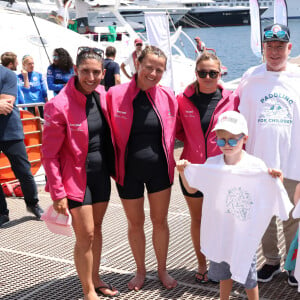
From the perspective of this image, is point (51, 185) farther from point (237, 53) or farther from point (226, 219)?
point (237, 53)

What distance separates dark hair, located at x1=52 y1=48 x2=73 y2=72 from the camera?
844cm

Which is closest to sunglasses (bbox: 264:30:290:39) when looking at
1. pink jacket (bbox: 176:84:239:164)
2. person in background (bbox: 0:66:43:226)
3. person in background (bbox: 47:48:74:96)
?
pink jacket (bbox: 176:84:239:164)

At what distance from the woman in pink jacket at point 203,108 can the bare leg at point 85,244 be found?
2.68ft

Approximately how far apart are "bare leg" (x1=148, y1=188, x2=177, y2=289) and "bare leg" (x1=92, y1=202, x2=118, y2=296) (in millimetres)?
391

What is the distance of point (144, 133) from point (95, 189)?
546 millimetres

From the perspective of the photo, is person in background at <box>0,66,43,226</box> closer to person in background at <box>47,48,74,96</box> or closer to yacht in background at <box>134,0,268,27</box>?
person in background at <box>47,48,74,96</box>

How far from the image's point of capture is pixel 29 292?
13.4ft

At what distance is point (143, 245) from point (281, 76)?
1672 mm

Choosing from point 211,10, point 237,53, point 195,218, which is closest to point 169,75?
point 195,218

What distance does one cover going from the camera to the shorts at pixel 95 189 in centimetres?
361

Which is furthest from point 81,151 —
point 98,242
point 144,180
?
point 98,242

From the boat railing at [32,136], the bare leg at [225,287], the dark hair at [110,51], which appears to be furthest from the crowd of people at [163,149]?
the dark hair at [110,51]

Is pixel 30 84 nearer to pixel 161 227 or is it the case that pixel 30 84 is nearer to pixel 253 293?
pixel 161 227

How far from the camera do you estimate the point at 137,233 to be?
159 inches
